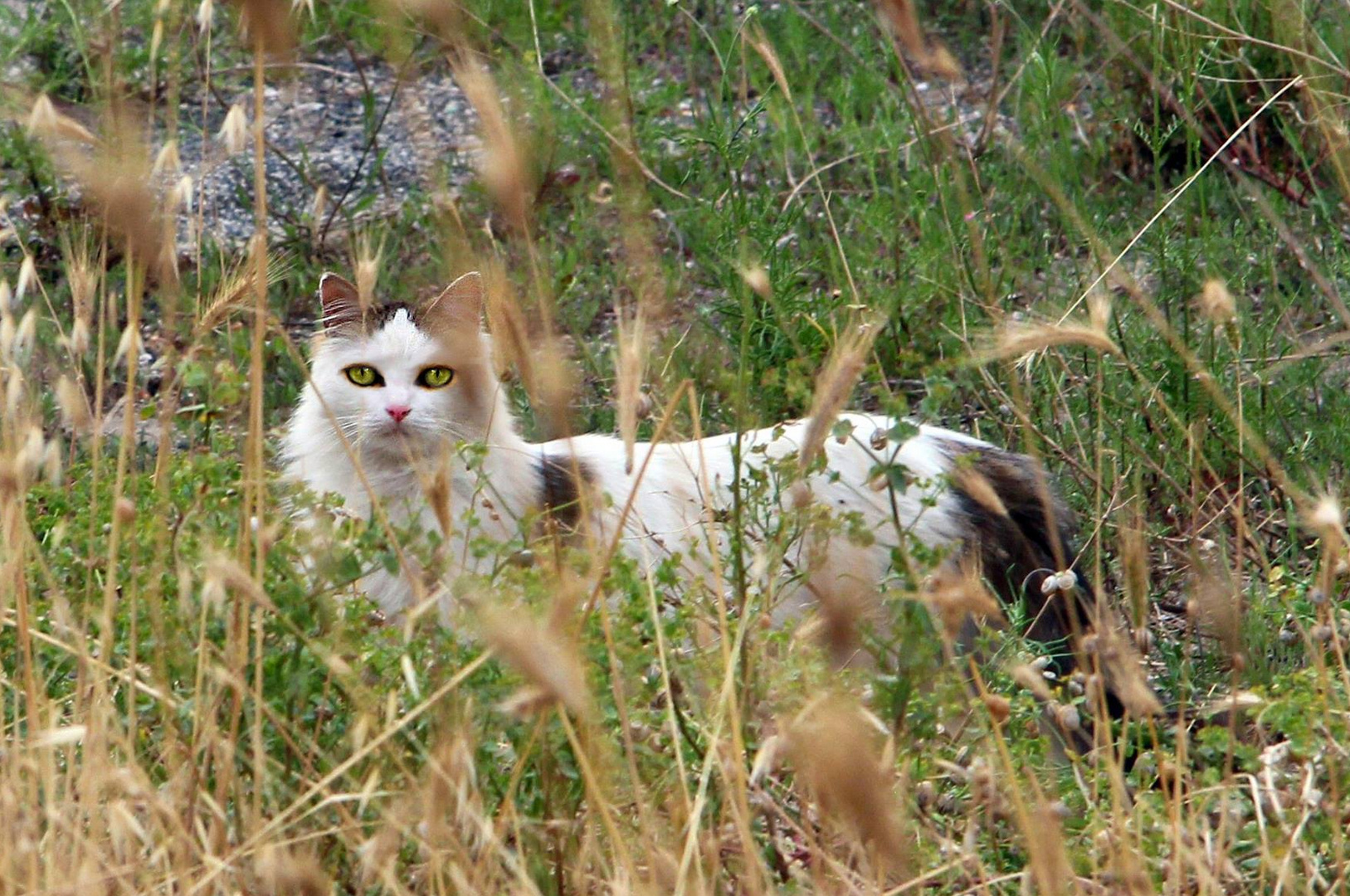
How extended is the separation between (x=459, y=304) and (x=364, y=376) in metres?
0.22

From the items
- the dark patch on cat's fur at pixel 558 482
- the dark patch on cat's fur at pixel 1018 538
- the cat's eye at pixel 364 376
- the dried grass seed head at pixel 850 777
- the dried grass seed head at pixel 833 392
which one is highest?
the dried grass seed head at pixel 833 392

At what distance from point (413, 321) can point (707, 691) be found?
126cm

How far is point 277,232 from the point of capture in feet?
15.4

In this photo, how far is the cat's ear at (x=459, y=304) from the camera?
2924mm

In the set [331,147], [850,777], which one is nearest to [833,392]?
[850,777]

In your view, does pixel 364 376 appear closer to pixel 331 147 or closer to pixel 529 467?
pixel 529 467

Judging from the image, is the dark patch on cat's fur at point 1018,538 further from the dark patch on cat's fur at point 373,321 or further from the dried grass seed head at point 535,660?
the dried grass seed head at point 535,660

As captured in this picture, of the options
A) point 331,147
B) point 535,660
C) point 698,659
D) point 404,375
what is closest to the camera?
point 535,660

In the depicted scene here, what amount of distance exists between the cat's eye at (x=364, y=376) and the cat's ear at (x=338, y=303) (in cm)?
8

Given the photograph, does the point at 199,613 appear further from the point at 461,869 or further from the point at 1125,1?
the point at 1125,1

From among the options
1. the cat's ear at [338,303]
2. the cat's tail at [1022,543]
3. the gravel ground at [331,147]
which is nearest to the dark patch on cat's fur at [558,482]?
the cat's ear at [338,303]

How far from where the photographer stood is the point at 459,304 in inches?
117

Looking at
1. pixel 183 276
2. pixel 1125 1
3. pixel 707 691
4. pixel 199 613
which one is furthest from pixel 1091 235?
pixel 183 276

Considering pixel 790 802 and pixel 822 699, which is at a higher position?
pixel 822 699
